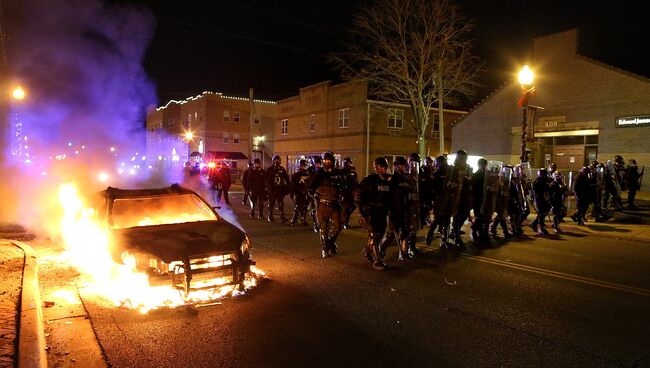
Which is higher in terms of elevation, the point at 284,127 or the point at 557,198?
the point at 284,127

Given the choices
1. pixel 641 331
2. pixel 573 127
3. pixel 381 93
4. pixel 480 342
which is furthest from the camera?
pixel 381 93

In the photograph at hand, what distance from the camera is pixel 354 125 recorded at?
1469 inches

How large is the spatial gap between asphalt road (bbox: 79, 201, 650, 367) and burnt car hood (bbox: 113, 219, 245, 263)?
0.69 metres

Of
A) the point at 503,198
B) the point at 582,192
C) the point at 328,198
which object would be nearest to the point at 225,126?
the point at 582,192

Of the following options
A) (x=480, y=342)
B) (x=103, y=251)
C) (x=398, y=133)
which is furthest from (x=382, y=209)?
(x=398, y=133)

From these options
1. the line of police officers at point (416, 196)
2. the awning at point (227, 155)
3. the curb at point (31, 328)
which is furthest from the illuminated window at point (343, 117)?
the curb at point (31, 328)

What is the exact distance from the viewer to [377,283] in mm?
7027

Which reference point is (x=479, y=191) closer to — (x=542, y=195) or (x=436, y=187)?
(x=436, y=187)

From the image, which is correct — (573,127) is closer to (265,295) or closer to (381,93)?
(381,93)

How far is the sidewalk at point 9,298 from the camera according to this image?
429 centimetres

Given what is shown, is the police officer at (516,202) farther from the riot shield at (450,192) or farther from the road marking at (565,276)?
the road marking at (565,276)

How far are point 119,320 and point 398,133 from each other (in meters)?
34.1

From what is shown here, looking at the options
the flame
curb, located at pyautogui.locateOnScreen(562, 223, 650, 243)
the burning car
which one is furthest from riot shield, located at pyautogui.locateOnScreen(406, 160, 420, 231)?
curb, located at pyautogui.locateOnScreen(562, 223, 650, 243)

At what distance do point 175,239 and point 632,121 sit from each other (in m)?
24.5
